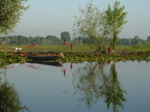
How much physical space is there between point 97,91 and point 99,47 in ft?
99.6

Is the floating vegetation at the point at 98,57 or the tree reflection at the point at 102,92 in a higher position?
the floating vegetation at the point at 98,57

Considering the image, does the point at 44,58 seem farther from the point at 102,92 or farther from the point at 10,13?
→ the point at 102,92

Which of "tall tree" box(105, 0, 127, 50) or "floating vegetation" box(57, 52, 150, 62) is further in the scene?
"tall tree" box(105, 0, 127, 50)

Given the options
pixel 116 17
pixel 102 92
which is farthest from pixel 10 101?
pixel 116 17

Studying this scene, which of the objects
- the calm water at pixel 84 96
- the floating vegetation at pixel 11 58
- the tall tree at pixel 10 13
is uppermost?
A: the tall tree at pixel 10 13

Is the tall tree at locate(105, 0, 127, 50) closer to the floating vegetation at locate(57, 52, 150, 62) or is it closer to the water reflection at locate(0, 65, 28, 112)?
the floating vegetation at locate(57, 52, 150, 62)

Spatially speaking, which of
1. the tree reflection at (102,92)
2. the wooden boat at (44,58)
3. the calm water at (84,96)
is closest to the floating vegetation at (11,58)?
the wooden boat at (44,58)

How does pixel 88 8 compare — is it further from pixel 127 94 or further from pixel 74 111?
pixel 74 111

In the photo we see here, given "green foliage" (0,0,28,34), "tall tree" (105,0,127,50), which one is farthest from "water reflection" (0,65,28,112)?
"tall tree" (105,0,127,50)

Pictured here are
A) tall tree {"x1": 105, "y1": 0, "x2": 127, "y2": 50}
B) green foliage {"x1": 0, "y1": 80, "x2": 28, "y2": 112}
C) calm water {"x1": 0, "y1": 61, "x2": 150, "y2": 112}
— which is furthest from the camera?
tall tree {"x1": 105, "y1": 0, "x2": 127, "y2": 50}

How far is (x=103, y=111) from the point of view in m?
10.1

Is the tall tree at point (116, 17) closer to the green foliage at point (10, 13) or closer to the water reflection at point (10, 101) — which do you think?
the green foliage at point (10, 13)

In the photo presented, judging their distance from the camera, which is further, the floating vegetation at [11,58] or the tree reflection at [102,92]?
the floating vegetation at [11,58]

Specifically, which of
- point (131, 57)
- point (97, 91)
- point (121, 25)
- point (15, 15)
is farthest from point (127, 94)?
point (121, 25)
